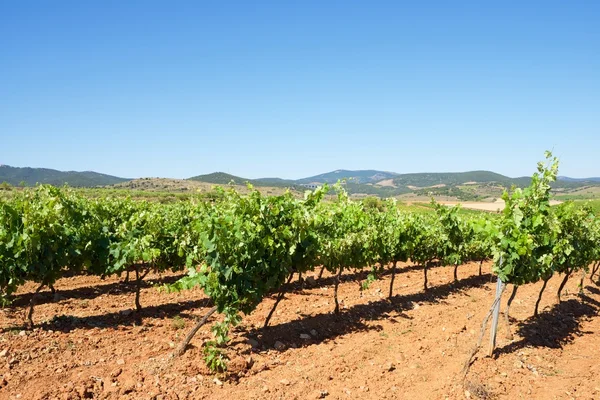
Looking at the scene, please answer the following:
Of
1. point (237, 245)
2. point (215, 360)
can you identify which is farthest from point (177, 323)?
point (237, 245)

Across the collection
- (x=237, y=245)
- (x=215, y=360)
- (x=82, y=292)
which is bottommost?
(x=82, y=292)

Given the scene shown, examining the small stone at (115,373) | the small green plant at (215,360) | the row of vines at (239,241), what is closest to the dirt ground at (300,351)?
the small stone at (115,373)

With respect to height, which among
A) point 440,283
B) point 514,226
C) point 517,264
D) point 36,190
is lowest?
point 440,283

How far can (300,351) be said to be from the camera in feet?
27.5

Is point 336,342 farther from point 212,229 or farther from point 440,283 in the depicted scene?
point 440,283

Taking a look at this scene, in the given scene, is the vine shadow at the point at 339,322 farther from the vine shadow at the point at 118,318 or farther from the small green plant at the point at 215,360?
the vine shadow at the point at 118,318

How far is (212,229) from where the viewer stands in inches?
288

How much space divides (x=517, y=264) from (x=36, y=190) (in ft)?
40.5

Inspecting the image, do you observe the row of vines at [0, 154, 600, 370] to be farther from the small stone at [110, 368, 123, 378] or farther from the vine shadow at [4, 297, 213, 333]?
the small stone at [110, 368, 123, 378]

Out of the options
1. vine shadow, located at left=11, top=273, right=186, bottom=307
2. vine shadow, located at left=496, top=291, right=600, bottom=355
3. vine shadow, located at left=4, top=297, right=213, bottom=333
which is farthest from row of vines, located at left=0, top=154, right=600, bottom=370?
vine shadow, located at left=496, top=291, right=600, bottom=355

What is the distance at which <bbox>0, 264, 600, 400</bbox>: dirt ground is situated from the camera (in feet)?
21.9

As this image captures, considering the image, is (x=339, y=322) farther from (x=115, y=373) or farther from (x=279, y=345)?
(x=115, y=373)

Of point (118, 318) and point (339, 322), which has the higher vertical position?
point (118, 318)

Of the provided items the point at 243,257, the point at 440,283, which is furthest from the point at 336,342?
the point at 440,283
